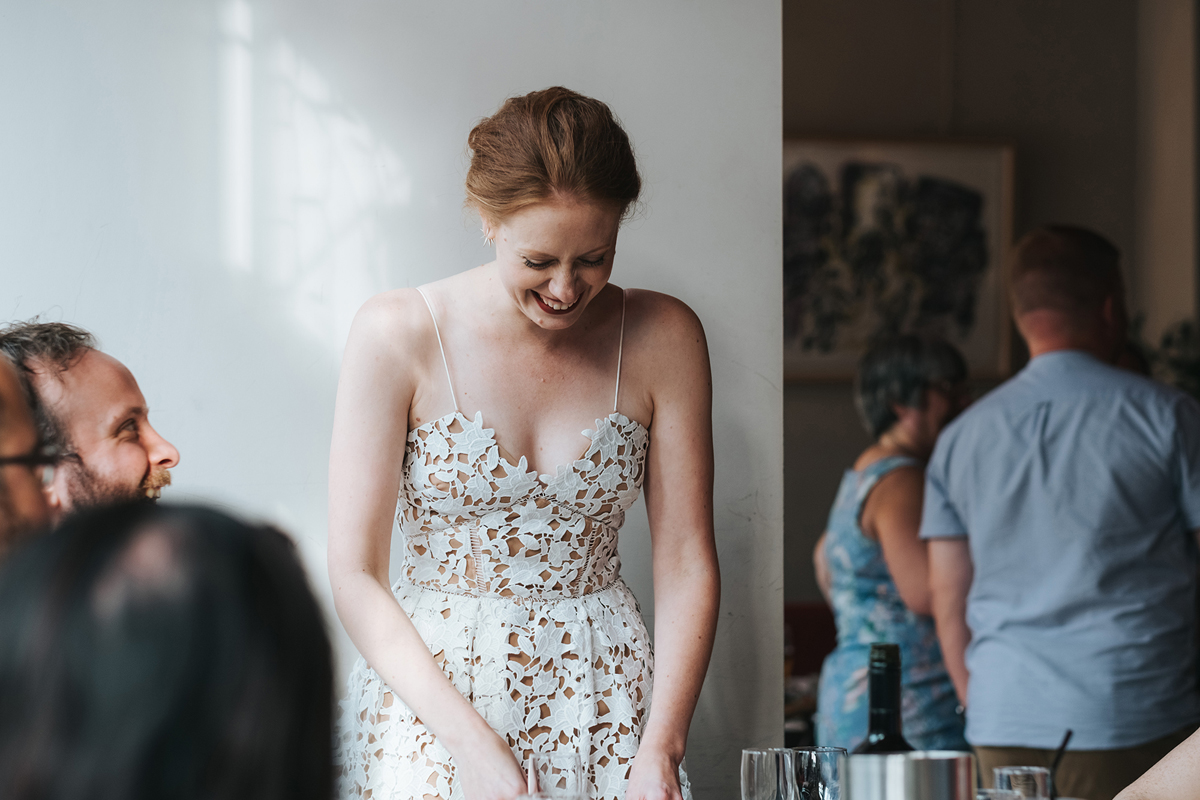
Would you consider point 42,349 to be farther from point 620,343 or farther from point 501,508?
point 620,343

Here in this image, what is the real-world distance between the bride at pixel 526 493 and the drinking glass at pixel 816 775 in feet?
1.04

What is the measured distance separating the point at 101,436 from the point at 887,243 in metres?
3.56

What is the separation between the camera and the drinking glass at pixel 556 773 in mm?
935

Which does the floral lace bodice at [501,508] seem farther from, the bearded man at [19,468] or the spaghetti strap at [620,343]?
the bearded man at [19,468]

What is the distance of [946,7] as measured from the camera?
14.8 ft

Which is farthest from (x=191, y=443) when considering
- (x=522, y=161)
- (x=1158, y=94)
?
(x=1158, y=94)

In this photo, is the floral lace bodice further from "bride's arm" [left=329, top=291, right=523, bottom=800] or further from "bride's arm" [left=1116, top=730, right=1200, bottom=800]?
"bride's arm" [left=1116, top=730, right=1200, bottom=800]

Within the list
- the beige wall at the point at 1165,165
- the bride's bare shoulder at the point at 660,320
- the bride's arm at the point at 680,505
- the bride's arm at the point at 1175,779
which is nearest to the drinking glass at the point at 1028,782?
the bride's arm at the point at 1175,779

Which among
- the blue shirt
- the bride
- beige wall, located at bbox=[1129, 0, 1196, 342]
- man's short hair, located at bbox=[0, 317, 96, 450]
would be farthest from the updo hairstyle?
beige wall, located at bbox=[1129, 0, 1196, 342]

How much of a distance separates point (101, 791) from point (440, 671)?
875 millimetres

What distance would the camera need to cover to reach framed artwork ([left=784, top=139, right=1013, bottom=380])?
14.6 ft

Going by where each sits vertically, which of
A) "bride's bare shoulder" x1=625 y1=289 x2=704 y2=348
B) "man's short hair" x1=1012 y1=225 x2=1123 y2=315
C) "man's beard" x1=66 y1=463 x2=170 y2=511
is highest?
"man's short hair" x1=1012 y1=225 x2=1123 y2=315

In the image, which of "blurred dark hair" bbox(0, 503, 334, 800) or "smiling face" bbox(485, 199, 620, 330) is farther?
"smiling face" bbox(485, 199, 620, 330)

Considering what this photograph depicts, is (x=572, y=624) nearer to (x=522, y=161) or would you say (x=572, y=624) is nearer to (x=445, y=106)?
(x=522, y=161)
